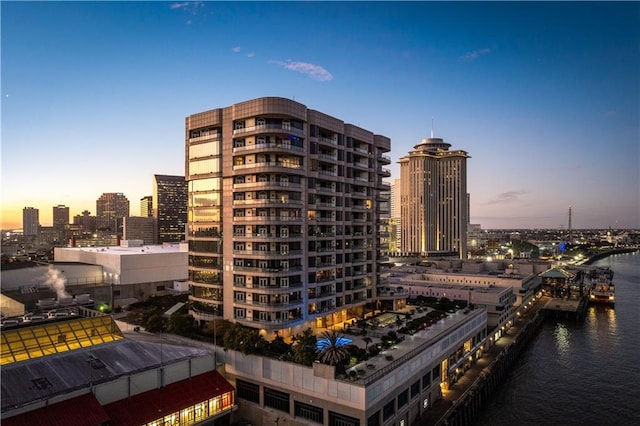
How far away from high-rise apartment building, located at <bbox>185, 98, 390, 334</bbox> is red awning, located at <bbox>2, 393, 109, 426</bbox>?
27682 mm

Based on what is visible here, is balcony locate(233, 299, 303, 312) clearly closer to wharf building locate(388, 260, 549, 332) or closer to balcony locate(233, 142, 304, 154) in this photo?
balcony locate(233, 142, 304, 154)

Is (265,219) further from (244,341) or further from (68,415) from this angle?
(68,415)

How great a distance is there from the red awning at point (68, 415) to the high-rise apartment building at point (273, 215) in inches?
1090

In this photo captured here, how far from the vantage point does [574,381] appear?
79.9m

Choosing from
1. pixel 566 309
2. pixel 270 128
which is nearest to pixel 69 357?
pixel 270 128

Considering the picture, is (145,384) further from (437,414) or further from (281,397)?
(437,414)

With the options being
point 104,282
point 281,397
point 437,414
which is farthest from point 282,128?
point 104,282

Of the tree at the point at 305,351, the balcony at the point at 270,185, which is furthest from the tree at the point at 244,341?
the balcony at the point at 270,185

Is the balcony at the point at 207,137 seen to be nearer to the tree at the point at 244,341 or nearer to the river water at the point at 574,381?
the tree at the point at 244,341

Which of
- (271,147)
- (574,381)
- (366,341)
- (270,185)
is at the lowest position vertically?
(574,381)

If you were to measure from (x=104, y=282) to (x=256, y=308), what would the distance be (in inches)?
2595

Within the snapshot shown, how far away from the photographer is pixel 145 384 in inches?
2080

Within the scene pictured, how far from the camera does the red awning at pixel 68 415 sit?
141 ft

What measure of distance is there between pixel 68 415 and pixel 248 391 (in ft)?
77.2
